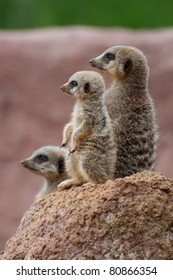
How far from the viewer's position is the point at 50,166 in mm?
8633

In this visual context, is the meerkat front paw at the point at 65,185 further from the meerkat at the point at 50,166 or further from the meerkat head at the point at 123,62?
the meerkat at the point at 50,166

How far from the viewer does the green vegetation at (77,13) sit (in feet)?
69.2

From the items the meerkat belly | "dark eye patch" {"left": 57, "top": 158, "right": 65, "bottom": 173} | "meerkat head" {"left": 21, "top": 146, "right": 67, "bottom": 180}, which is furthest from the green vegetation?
the meerkat belly

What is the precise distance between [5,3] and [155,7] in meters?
2.38

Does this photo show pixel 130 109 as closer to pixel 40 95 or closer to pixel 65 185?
pixel 65 185

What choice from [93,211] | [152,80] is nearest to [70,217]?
[93,211]

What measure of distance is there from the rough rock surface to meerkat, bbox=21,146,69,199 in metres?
2.05

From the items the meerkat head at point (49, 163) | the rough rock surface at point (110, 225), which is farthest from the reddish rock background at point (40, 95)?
the rough rock surface at point (110, 225)

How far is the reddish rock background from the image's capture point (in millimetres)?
13922

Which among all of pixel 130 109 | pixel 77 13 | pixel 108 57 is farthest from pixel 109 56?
pixel 77 13

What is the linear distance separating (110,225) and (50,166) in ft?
7.73

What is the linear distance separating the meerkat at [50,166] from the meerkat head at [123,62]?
3.54 ft

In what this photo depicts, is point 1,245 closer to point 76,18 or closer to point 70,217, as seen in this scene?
point 70,217
